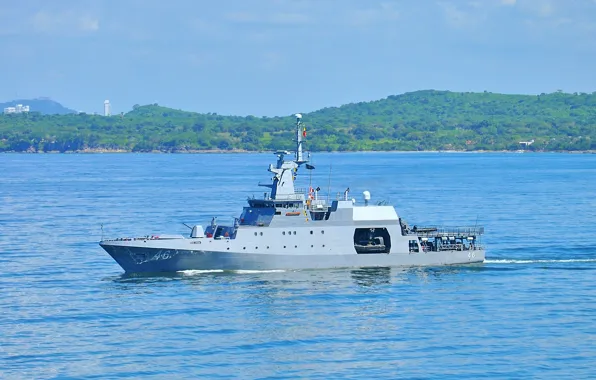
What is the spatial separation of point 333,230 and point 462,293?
829 cm

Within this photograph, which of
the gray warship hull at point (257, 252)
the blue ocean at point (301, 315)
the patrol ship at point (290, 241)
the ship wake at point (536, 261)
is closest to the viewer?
the blue ocean at point (301, 315)

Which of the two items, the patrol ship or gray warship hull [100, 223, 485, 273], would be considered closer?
gray warship hull [100, 223, 485, 273]

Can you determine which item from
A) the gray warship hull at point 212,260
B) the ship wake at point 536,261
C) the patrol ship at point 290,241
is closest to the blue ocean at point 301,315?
the ship wake at point 536,261

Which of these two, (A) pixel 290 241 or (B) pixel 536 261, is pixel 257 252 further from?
(B) pixel 536 261

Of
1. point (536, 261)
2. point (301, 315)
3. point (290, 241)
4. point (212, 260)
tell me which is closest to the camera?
point (301, 315)

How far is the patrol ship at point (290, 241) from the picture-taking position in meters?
56.4

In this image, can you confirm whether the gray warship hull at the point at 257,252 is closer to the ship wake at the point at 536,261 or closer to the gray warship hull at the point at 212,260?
the gray warship hull at the point at 212,260

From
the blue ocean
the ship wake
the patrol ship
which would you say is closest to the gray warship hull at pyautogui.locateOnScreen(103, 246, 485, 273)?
the patrol ship

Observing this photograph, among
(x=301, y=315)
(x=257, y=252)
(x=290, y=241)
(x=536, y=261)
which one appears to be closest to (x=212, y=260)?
(x=257, y=252)

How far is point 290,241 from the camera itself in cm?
5712

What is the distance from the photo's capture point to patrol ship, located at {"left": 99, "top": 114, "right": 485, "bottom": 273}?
2221 inches

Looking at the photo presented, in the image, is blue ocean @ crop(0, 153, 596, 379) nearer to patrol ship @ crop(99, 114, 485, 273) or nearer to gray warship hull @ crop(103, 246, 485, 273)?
gray warship hull @ crop(103, 246, 485, 273)

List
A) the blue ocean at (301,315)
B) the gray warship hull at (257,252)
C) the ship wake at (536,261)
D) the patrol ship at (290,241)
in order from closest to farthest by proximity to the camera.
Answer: the blue ocean at (301,315), the gray warship hull at (257,252), the patrol ship at (290,241), the ship wake at (536,261)

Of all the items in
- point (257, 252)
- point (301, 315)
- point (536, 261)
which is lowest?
point (301, 315)
